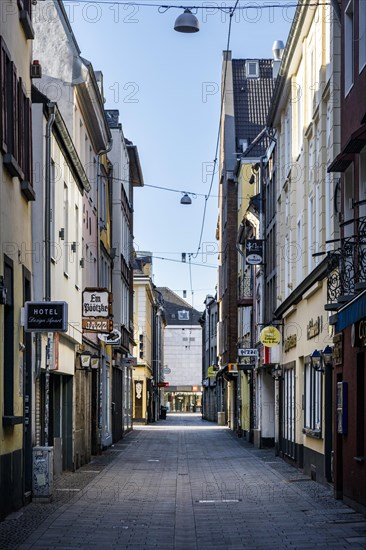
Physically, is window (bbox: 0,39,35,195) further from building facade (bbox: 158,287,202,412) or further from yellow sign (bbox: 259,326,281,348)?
building facade (bbox: 158,287,202,412)

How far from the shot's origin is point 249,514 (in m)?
17.3

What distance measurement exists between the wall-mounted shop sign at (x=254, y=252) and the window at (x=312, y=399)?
13084mm

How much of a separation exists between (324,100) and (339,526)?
10.5 metres

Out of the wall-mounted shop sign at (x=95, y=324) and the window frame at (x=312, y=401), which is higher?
the wall-mounted shop sign at (x=95, y=324)

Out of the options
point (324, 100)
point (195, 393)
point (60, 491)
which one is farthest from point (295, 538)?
point (195, 393)

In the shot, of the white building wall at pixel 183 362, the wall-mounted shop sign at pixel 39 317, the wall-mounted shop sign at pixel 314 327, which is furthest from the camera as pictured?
the white building wall at pixel 183 362

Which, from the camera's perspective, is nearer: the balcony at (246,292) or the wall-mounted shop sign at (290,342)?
the wall-mounted shop sign at (290,342)

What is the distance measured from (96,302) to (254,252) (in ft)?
37.7

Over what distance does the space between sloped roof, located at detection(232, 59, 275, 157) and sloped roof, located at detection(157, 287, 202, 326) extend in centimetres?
7755

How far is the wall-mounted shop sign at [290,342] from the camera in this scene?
29453 millimetres

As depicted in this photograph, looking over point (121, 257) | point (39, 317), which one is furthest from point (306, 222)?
point (121, 257)

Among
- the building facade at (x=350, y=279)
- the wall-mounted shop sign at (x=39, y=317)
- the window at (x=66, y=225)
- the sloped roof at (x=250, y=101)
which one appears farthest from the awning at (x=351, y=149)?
the sloped roof at (x=250, y=101)

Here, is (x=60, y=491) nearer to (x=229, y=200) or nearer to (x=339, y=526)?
(x=339, y=526)

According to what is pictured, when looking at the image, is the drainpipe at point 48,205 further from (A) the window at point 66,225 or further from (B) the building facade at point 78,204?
(A) the window at point 66,225
